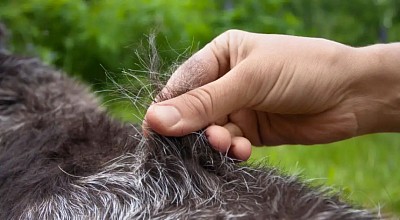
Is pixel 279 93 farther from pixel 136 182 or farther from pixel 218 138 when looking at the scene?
pixel 136 182

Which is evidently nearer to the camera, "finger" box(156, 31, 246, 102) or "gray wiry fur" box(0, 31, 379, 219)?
"gray wiry fur" box(0, 31, 379, 219)

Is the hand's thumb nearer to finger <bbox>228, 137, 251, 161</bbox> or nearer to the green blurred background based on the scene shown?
finger <bbox>228, 137, 251, 161</bbox>

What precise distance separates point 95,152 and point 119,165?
19cm

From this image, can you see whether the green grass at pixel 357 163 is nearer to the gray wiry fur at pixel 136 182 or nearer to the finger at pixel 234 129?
the finger at pixel 234 129

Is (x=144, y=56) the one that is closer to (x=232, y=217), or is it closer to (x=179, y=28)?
(x=232, y=217)

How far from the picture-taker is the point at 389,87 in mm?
3197

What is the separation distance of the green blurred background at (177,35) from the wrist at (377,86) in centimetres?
116

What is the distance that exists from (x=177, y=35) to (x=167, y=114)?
182 inches

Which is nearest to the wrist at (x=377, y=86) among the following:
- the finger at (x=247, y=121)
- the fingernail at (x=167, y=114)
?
the finger at (x=247, y=121)

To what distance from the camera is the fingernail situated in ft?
7.72

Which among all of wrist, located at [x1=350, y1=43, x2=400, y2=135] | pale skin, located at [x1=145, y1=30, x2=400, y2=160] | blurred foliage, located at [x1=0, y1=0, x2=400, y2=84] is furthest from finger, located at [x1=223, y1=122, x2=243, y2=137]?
blurred foliage, located at [x1=0, y1=0, x2=400, y2=84]

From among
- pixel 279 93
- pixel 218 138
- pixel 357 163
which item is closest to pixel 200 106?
pixel 218 138

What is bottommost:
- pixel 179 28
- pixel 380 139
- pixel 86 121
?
pixel 380 139

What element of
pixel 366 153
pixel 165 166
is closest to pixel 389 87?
pixel 165 166
